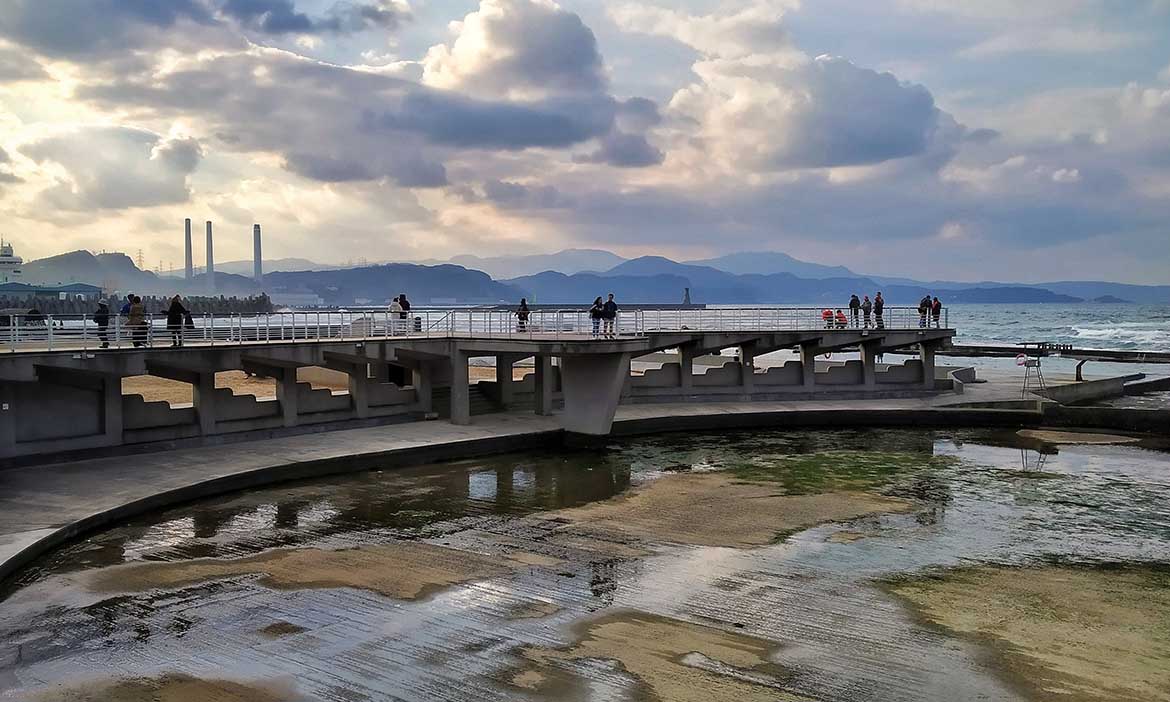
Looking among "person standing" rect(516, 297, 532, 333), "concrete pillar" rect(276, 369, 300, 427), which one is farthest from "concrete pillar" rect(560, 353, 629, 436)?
"concrete pillar" rect(276, 369, 300, 427)

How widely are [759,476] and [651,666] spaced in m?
12.8

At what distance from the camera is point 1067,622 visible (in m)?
12.2

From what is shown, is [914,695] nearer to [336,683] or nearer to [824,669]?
[824,669]

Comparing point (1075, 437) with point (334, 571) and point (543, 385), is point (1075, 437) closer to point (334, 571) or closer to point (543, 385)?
point (543, 385)

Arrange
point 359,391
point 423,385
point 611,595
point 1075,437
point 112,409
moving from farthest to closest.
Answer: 1. point 1075,437
2. point 423,385
3. point 359,391
4. point 112,409
5. point 611,595

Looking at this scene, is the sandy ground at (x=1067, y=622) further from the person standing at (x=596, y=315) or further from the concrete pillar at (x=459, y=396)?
the concrete pillar at (x=459, y=396)

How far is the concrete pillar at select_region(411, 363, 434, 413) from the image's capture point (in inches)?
1133

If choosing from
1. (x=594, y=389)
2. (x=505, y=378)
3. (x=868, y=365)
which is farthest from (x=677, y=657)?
(x=868, y=365)

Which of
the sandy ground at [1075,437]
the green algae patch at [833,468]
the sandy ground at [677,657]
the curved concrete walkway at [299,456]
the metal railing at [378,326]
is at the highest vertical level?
the metal railing at [378,326]

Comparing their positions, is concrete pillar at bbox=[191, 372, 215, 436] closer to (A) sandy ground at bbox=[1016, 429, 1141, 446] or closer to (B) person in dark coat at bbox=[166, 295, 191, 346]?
(B) person in dark coat at bbox=[166, 295, 191, 346]

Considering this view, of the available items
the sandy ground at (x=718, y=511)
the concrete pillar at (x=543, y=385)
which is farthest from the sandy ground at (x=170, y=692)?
the concrete pillar at (x=543, y=385)

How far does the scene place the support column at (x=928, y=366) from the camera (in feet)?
122

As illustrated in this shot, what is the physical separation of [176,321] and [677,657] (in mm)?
17611

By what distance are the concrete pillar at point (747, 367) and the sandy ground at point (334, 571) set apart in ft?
68.1
